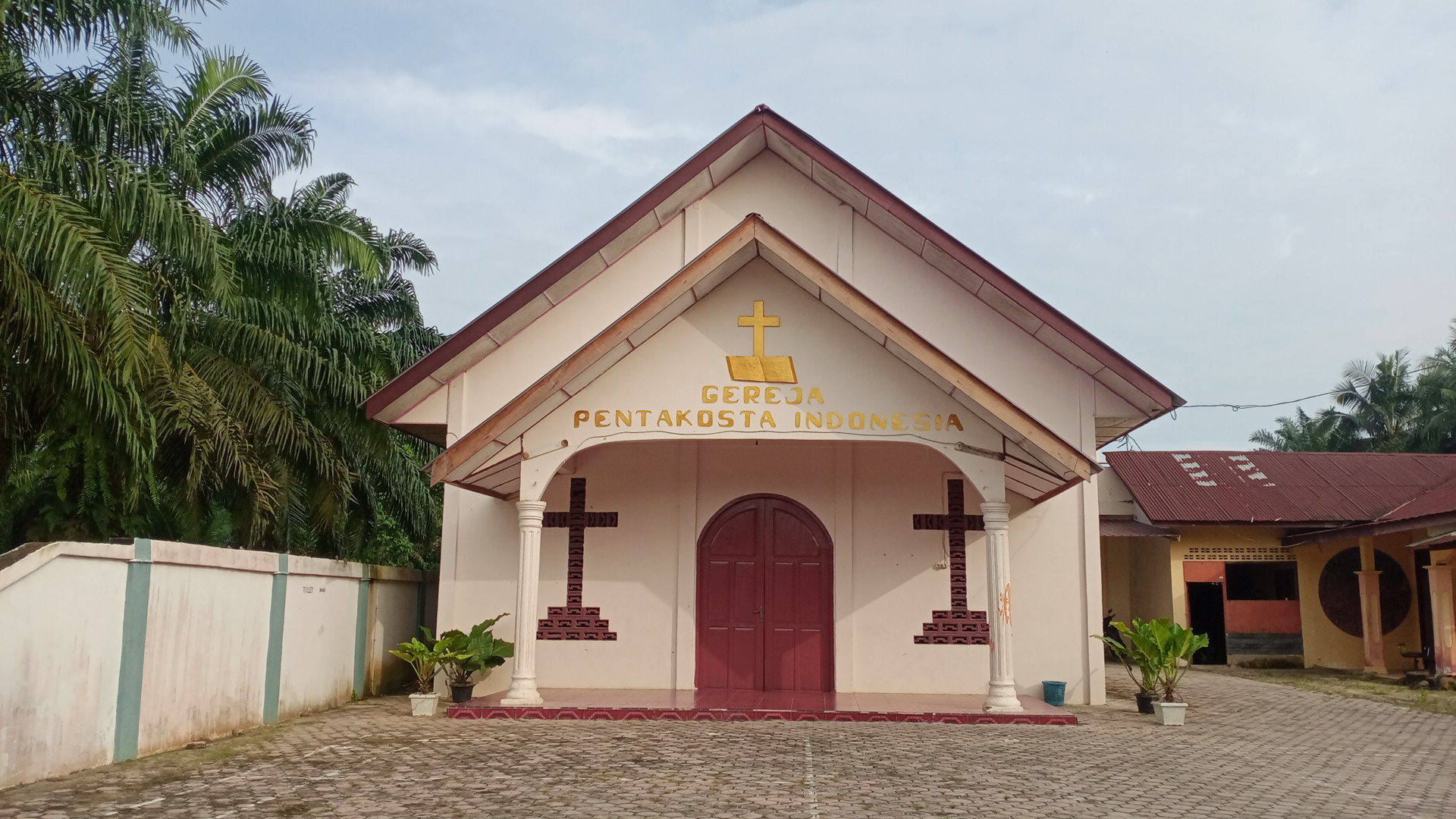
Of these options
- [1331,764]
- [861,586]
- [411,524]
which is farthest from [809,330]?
[411,524]

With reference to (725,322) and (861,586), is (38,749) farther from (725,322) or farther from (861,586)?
(861,586)

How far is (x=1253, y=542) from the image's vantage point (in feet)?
67.2

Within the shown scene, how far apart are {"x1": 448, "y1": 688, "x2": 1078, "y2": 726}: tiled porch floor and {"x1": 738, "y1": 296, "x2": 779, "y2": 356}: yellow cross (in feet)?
11.6

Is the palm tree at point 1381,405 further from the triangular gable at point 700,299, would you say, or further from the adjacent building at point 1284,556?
the triangular gable at point 700,299

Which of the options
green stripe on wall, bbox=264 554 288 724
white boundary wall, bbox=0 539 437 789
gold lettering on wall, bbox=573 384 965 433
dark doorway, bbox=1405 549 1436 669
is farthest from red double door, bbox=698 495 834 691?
dark doorway, bbox=1405 549 1436 669

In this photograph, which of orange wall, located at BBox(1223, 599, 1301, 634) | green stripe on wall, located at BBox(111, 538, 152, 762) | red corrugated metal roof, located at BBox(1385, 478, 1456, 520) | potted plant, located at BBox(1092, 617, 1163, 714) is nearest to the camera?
green stripe on wall, located at BBox(111, 538, 152, 762)

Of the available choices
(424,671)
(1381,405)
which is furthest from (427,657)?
(1381,405)

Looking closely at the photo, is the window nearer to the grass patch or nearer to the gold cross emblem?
the grass patch

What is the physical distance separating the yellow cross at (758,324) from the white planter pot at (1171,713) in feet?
17.5

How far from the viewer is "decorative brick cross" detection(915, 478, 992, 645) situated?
42.1 feet

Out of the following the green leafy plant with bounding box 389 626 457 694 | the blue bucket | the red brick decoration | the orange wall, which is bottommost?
the red brick decoration

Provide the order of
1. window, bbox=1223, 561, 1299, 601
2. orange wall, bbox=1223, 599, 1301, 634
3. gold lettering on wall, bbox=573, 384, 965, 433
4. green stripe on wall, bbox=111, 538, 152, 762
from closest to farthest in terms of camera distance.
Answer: green stripe on wall, bbox=111, 538, 152, 762
gold lettering on wall, bbox=573, 384, 965, 433
orange wall, bbox=1223, 599, 1301, 634
window, bbox=1223, 561, 1299, 601

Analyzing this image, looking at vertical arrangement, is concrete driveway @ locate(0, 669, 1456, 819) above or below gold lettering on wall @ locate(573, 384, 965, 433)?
below

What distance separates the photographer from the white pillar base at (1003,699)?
10711 mm
